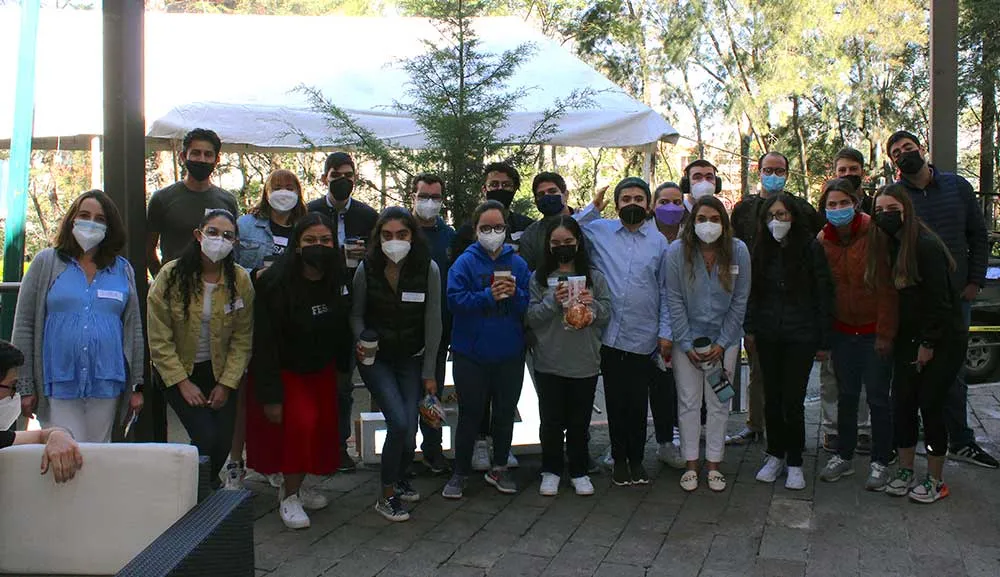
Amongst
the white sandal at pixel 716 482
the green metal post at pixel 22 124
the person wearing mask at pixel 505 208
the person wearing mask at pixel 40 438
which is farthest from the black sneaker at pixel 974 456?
the green metal post at pixel 22 124

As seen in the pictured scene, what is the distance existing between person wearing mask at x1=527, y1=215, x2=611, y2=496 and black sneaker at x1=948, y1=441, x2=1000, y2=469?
8.63 ft

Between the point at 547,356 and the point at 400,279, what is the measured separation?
40.7 inches

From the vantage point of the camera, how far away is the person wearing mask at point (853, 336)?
5547 millimetres

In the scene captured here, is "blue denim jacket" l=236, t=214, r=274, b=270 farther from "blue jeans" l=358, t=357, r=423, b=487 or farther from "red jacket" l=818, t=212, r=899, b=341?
"red jacket" l=818, t=212, r=899, b=341

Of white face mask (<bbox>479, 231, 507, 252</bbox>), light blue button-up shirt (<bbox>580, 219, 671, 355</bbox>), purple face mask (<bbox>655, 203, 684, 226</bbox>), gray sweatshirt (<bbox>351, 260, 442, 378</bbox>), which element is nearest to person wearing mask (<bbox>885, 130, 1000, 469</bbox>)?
purple face mask (<bbox>655, 203, 684, 226</bbox>)

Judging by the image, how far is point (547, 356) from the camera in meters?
5.47

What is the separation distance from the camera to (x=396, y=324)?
5203mm

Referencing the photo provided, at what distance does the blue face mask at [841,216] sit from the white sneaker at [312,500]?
3.63 meters

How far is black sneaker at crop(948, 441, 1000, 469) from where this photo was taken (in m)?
5.93

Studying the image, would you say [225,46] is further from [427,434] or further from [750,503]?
[750,503]

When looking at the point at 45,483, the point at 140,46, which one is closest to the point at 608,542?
the point at 45,483

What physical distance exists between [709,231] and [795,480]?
1.68 metres

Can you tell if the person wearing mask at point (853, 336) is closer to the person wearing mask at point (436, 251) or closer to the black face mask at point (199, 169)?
the person wearing mask at point (436, 251)

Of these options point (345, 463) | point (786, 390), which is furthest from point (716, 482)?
point (345, 463)
